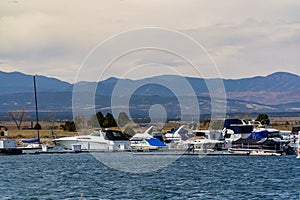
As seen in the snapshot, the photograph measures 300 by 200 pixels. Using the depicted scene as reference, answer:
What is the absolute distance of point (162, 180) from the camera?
193 ft

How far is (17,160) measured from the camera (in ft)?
298

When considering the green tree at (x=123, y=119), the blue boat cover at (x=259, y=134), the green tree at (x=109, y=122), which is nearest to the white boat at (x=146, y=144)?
the blue boat cover at (x=259, y=134)


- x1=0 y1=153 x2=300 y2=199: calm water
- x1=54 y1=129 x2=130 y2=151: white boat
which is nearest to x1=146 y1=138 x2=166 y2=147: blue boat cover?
x1=54 y1=129 x2=130 y2=151: white boat

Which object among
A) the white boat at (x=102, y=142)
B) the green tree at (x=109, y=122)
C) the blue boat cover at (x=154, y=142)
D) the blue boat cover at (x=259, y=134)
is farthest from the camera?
the green tree at (x=109, y=122)

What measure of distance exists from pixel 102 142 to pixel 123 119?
38.8 m

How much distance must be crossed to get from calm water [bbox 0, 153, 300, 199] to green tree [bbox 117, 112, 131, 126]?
5099 centimetres

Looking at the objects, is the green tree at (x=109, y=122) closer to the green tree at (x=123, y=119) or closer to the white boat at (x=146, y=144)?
the green tree at (x=123, y=119)

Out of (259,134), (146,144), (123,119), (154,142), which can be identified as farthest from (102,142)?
(123,119)

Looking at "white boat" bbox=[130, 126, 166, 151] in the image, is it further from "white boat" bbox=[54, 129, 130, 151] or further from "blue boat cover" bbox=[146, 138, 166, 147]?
"white boat" bbox=[54, 129, 130, 151]

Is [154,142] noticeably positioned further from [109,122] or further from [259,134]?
[109,122]

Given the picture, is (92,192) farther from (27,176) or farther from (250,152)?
(250,152)

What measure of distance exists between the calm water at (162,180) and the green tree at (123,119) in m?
51.0

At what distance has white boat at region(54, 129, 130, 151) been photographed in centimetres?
10656

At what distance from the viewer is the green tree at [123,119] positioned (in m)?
140
